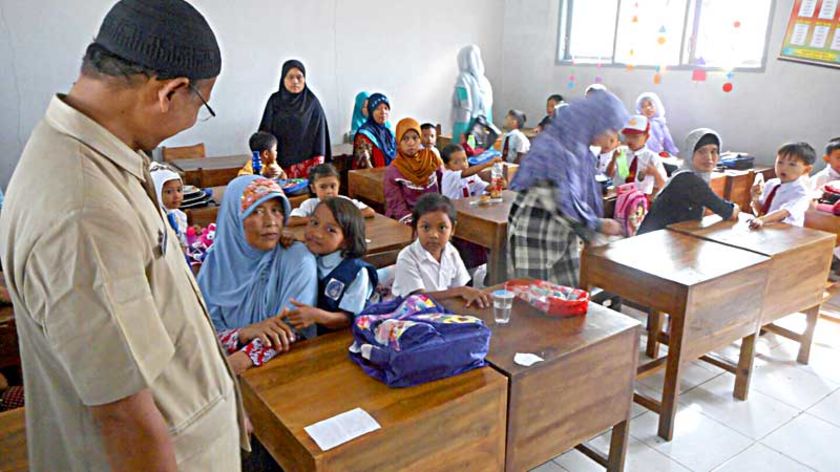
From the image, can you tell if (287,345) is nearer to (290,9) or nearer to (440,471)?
(440,471)

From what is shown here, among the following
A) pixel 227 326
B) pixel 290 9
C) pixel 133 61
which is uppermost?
pixel 290 9

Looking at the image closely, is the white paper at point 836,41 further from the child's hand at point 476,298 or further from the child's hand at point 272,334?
the child's hand at point 272,334

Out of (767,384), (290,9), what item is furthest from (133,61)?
(290,9)

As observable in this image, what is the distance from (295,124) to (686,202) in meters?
3.03

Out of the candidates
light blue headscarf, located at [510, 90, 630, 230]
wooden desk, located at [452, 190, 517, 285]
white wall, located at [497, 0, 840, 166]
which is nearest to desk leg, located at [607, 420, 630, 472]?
light blue headscarf, located at [510, 90, 630, 230]

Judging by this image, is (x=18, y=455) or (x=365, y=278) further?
(x=365, y=278)

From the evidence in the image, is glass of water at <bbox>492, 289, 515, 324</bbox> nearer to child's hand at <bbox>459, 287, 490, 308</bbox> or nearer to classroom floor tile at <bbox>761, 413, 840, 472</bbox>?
child's hand at <bbox>459, 287, 490, 308</bbox>

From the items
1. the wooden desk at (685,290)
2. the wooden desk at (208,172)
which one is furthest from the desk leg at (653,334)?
the wooden desk at (208,172)

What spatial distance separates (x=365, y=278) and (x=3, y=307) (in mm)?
1258

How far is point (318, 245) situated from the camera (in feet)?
6.64

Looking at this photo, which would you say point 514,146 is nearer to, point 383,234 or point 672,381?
point 383,234

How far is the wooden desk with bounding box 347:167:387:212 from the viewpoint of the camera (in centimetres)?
422

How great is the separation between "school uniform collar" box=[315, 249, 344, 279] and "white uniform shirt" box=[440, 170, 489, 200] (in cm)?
210

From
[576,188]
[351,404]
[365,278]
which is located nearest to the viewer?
[351,404]
